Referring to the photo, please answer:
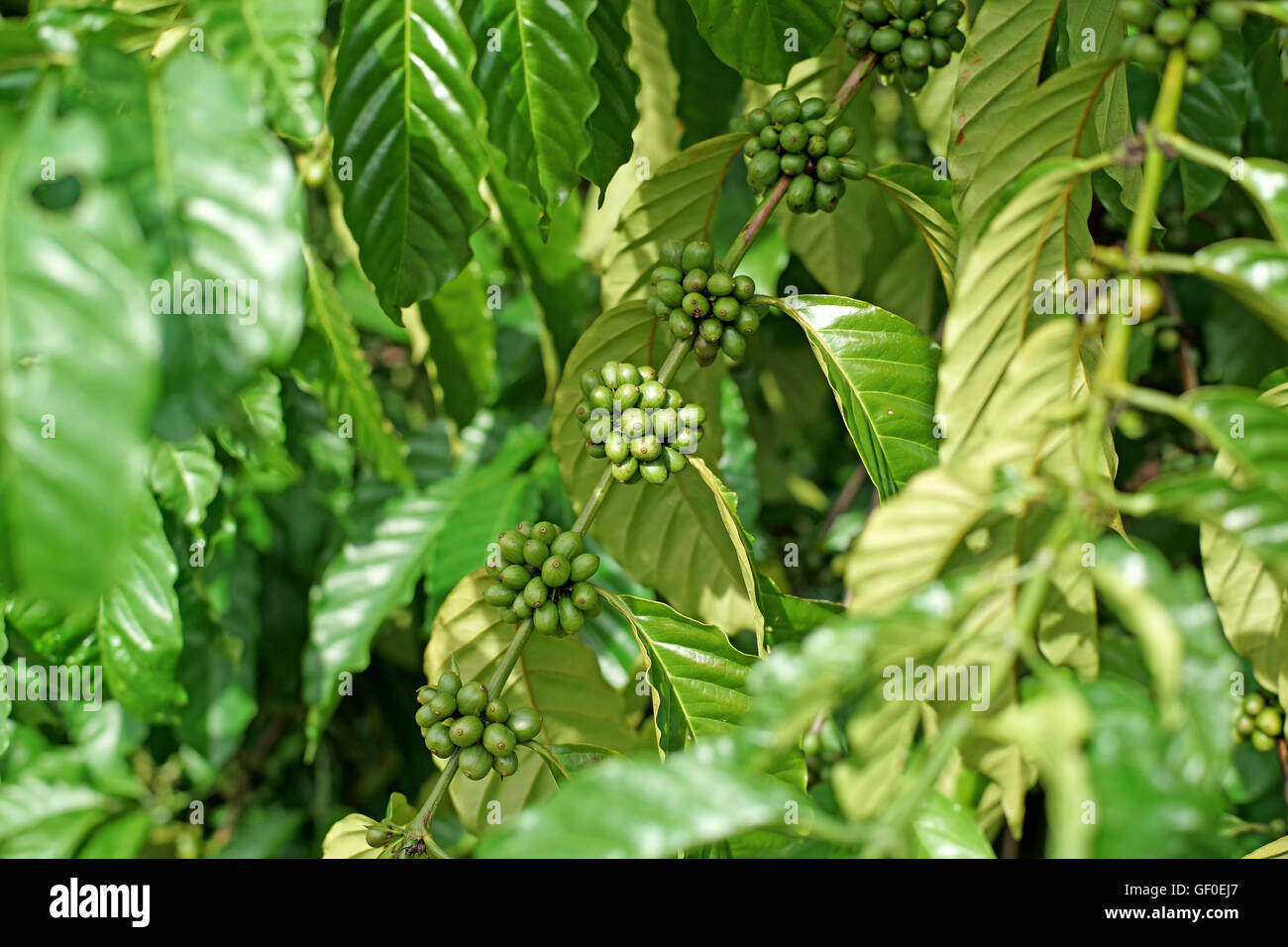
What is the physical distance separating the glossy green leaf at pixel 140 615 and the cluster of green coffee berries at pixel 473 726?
18.6 inches

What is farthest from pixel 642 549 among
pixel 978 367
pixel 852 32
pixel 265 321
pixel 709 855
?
pixel 265 321

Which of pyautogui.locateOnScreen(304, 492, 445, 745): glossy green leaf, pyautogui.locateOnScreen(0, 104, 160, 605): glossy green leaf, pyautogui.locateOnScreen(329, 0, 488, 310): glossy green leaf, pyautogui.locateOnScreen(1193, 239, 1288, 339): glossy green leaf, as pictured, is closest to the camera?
pyautogui.locateOnScreen(0, 104, 160, 605): glossy green leaf

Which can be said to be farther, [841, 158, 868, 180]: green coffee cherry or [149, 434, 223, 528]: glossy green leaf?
[149, 434, 223, 528]: glossy green leaf

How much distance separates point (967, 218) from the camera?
4.12 feet

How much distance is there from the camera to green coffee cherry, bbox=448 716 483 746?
4.14 ft

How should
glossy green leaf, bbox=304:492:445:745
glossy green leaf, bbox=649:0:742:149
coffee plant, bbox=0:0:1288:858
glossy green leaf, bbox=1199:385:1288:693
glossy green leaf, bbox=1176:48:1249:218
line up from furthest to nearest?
glossy green leaf, bbox=304:492:445:745 → glossy green leaf, bbox=649:0:742:149 → glossy green leaf, bbox=1176:48:1249:218 → glossy green leaf, bbox=1199:385:1288:693 → coffee plant, bbox=0:0:1288:858

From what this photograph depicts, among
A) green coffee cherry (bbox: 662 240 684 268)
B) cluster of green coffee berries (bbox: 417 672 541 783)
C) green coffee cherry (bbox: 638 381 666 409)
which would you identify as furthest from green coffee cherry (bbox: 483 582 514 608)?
green coffee cherry (bbox: 662 240 684 268)

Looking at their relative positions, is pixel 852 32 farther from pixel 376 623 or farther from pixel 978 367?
pixel 376 623

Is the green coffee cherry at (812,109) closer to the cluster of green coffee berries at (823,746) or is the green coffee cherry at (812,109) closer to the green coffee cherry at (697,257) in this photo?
the green coffee cherry at (697,257)

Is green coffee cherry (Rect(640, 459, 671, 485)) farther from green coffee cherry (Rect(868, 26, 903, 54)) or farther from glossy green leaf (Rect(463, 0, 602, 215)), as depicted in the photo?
green coffee cherry (Rect(868, 26, 903, 54))

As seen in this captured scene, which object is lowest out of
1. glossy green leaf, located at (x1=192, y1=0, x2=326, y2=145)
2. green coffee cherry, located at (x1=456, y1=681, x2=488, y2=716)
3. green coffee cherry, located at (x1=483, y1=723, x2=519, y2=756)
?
green coffee cherry, located at (x1=483, y1=723, x2=519, y2=756)

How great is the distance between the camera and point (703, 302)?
1.41 m

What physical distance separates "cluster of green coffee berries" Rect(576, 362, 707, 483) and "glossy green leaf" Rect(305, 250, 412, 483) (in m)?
0.69

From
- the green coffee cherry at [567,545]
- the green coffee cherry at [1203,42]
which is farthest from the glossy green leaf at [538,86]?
the green coffee cherry at [1203,42]
